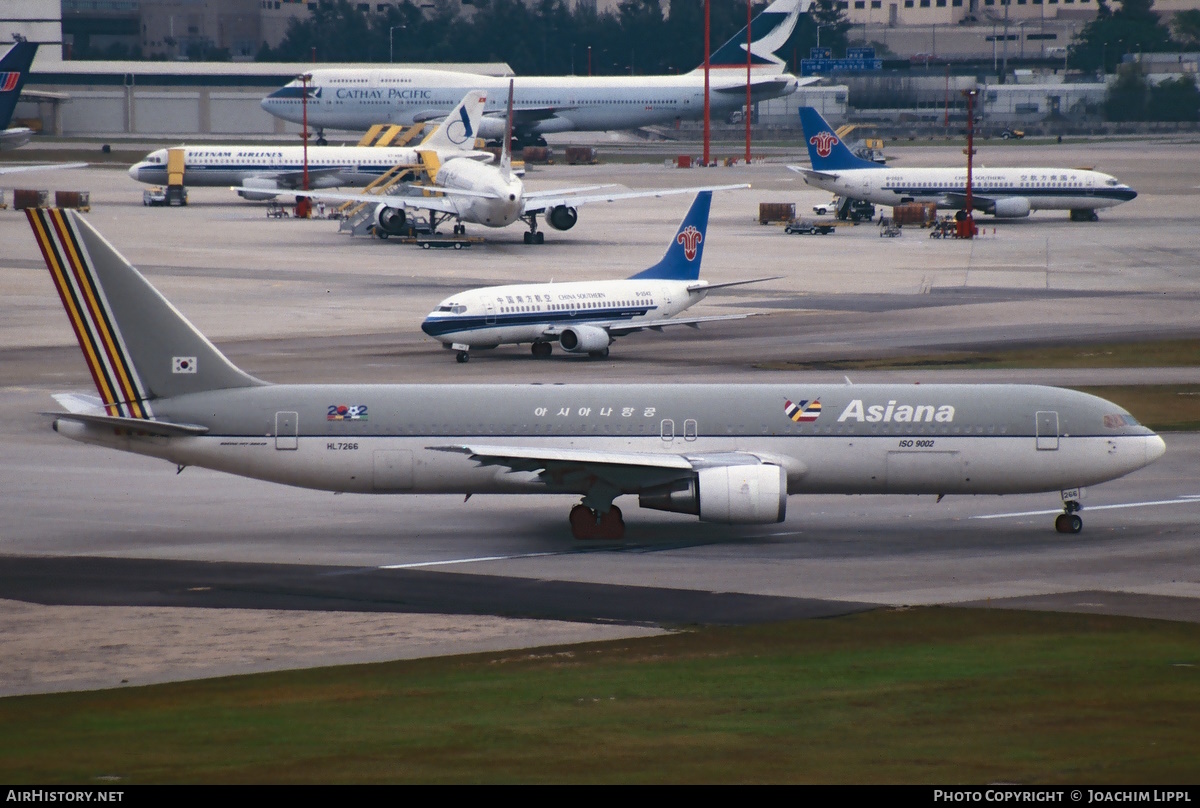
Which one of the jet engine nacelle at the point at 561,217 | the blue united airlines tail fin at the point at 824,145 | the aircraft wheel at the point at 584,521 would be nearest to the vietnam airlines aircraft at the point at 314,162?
the jet engine nacelle at the point at 561,217

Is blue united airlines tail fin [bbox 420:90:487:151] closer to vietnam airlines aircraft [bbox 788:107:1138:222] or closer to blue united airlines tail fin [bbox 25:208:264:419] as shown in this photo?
vietnam airlines aircraft [bbox 788:107:1138:222]

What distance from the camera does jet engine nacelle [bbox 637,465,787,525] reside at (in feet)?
128

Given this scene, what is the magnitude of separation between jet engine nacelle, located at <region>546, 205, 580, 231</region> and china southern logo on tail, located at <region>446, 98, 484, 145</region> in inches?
862

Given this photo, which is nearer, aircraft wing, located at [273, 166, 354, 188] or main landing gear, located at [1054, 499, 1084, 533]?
main landing gear, located at [1054, 499, 1084, 533]

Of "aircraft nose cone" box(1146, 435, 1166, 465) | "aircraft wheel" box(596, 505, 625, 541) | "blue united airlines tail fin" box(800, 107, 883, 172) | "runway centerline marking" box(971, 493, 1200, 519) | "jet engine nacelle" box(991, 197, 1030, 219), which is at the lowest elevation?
"runway centerline marking" box(971, 493, 1200, 519)

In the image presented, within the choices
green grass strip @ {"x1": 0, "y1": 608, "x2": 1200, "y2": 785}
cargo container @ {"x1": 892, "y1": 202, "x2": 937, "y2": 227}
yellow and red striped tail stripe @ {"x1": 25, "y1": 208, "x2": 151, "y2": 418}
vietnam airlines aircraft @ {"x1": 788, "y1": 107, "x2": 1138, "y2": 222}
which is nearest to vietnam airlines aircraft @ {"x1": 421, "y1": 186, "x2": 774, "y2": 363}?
Result: yellow and red striped tail stripe @ {"x1": 25, "y1": 208, "x2": 151, "y2": 418}

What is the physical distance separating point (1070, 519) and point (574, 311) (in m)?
33.1

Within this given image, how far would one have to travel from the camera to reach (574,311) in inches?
2805

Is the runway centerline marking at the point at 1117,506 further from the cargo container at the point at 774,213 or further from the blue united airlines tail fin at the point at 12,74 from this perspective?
the cargo container at the point at 774,213

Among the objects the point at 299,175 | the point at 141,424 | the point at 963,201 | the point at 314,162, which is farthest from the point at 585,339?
the point at 299,175

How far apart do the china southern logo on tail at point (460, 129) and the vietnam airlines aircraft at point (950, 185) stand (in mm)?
29953

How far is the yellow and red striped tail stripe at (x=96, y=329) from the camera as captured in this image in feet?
133
